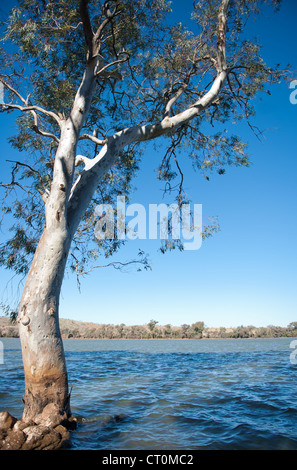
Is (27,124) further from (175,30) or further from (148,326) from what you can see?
(148,326)

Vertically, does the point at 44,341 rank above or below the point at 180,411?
above

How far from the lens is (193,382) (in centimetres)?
676

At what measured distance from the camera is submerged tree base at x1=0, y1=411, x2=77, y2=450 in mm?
2682

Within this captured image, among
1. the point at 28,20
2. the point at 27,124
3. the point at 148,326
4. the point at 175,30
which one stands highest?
the point at 175,30

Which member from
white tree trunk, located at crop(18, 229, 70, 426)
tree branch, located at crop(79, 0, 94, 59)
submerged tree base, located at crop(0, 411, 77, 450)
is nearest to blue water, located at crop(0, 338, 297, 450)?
submerged tree base, located at crop(0, 411, 77, 450)

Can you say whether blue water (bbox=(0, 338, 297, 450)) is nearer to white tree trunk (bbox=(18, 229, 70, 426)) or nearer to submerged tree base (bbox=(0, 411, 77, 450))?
submerged tree base (bbox=(0, 411, 77, 450))

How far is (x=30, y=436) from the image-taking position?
9.11 ft

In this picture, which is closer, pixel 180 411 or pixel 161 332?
pixel 180 411

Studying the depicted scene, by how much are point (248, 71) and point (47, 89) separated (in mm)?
4784

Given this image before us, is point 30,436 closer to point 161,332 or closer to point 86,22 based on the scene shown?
point 86,22

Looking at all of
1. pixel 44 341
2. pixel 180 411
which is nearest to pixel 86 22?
pixel 44 341

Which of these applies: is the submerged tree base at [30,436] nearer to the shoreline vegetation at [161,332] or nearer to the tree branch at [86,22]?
the tree branch at [86,22]
